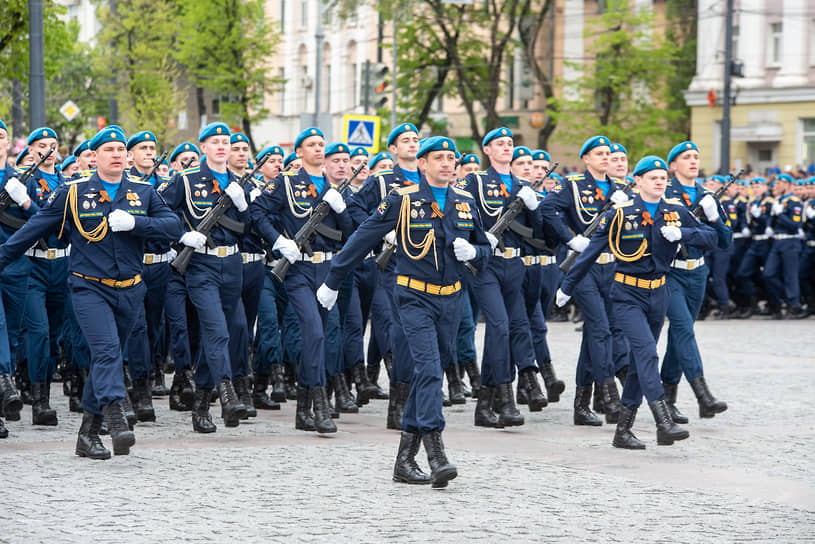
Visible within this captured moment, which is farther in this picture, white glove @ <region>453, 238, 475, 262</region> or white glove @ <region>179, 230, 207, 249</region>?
white glove @ <region>179, 230, 207, 249</region>

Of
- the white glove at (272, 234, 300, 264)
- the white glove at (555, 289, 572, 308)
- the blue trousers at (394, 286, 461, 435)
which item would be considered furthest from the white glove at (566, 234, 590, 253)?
the blue trousers at (394, 286, 461, 435)

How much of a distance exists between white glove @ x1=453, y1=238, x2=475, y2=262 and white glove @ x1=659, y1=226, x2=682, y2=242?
2.00 meters

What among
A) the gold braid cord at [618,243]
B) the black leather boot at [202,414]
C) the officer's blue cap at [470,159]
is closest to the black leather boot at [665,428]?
the gold braid cord at [618,243]

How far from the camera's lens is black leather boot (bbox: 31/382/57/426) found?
36.8ft

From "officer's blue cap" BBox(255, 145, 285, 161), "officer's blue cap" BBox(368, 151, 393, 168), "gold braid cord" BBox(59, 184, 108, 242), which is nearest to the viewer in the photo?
"gold braid cord" BBox(59, 184, 108, 242)

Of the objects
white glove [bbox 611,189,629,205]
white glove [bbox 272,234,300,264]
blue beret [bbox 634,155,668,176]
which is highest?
blue beret [bbox 634,155,668,176]

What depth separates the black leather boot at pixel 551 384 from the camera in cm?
1265

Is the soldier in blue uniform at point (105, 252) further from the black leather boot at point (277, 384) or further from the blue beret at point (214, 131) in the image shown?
the black leather boot at point (277, 384)

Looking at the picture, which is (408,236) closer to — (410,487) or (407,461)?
(407,461)

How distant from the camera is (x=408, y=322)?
8.98m

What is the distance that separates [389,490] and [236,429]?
9.33 feet

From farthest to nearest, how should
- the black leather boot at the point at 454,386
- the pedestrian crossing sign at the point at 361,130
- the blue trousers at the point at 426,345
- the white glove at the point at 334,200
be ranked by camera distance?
1. the pedestrian crossing sign at the point at 361,130
2. the black leather boot at the point at 454,386
3. the white glove at the point at 334,200
4. the blue trousers at the point at 426,345

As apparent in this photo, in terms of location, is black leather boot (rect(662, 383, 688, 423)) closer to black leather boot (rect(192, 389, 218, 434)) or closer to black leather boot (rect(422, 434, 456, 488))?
black leather boot (rect(422, 434, 456, 488))

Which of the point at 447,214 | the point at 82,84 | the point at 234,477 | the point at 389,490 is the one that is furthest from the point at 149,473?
the point at 82,84
